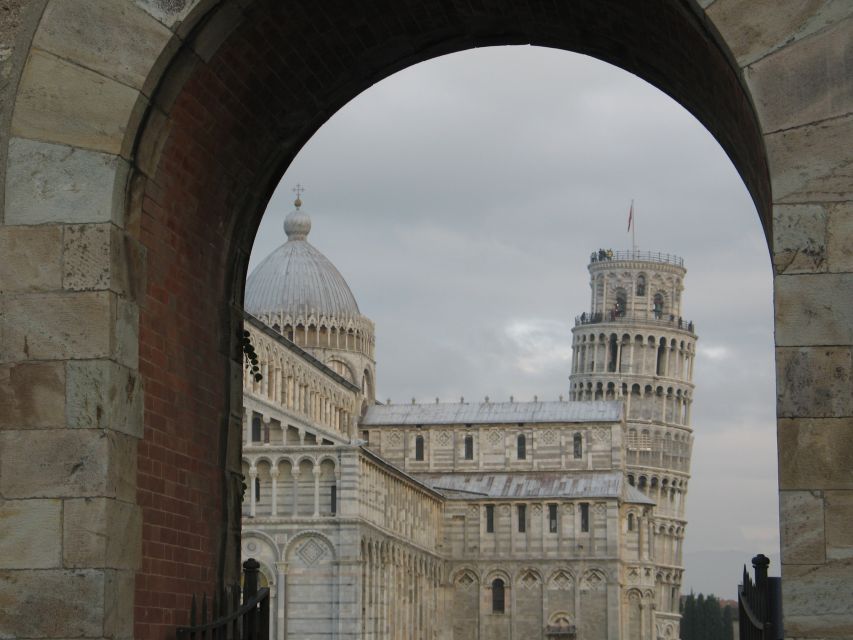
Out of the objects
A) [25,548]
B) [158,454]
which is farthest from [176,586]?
[25,548]

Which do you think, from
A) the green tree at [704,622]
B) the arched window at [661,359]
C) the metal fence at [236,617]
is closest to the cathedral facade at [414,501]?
the green tree at [704,622]

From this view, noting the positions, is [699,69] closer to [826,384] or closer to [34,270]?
[826,384]

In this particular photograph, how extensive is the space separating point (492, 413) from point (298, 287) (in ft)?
52.9

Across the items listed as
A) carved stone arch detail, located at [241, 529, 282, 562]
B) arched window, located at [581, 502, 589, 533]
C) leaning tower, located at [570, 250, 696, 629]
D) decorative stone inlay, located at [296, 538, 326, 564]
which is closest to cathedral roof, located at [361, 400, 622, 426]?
arched window, located at [581, 502, 589, 533]

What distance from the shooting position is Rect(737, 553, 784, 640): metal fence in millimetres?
9266

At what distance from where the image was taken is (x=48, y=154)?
9781mm

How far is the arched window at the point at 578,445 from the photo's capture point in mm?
105750

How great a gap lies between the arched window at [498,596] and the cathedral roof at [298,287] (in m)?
19.8

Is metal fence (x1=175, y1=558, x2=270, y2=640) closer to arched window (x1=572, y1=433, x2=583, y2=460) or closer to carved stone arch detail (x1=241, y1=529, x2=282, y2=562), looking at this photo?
carved stone arch detail (x1=241, y1=529, x2=282, y2=562)

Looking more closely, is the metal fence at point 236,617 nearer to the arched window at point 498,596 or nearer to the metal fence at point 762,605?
the metal fence at point 762,605

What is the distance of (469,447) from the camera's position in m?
107

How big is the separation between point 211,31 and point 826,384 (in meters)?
4.46

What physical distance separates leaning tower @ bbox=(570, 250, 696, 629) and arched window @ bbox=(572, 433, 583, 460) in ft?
87.0

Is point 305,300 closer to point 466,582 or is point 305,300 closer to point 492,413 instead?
point 492,413
